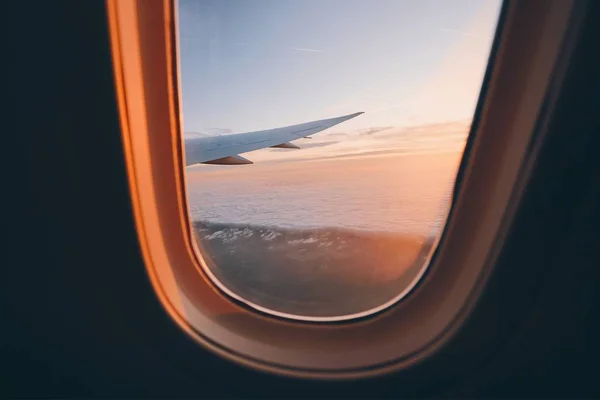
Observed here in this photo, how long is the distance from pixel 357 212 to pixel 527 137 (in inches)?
23.0

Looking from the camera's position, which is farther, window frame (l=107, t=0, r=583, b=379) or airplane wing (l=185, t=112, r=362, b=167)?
airplane wing (l=185, t=112, r=362, b=167)

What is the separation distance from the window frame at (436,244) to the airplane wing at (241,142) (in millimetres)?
77

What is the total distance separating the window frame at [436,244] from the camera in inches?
36.5

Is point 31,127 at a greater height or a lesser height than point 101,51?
lesser

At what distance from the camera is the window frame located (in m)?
0.93

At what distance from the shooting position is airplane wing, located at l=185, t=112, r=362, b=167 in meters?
1.23

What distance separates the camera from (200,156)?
3.99 feet

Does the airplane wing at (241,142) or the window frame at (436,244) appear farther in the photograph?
the airplane wing at (241,142)

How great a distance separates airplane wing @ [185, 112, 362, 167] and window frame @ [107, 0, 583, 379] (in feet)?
0.25

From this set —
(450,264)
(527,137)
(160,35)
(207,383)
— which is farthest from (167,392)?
(527,137)

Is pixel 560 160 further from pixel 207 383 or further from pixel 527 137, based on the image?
pixel 207 383

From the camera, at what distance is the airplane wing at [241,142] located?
4.05 feet

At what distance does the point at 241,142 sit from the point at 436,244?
78 centimetres

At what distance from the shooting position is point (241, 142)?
1.36m
